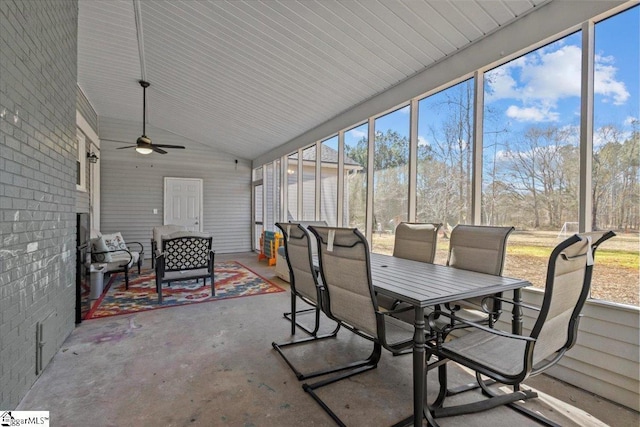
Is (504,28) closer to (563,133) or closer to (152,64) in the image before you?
(563,133)

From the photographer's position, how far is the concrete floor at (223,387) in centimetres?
182

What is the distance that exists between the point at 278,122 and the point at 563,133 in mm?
4521

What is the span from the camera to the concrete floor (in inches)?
71.7

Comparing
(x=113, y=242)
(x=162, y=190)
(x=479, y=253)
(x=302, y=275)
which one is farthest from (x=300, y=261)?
(x=162, y=190)

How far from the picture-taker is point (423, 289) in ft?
5.93

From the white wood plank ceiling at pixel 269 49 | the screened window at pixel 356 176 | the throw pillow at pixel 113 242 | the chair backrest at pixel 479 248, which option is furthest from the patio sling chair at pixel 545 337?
the throw pillow at pixel 113 242

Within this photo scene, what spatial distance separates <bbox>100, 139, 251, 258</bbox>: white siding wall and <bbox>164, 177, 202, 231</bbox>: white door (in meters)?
0.14

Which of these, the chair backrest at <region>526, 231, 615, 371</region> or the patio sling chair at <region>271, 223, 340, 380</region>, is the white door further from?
the chair backrest at <region>526, 231, 615, 371</region>

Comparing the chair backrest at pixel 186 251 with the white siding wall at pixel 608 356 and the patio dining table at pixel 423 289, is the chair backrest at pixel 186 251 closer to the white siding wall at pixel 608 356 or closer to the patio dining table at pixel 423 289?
the patio dining table at pixel 423 289

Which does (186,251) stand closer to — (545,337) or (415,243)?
(415,243)

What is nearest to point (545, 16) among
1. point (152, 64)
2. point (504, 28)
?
point (504, 28)

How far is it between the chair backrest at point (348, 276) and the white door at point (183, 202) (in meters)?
7.00

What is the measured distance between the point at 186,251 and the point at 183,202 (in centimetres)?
446

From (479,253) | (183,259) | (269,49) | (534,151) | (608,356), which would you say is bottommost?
(608,356)
